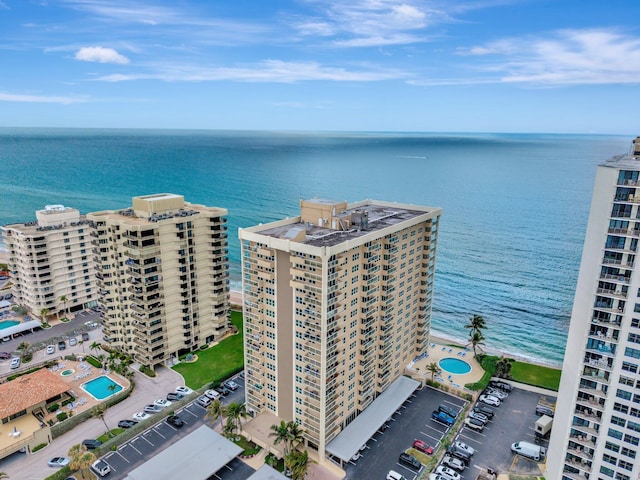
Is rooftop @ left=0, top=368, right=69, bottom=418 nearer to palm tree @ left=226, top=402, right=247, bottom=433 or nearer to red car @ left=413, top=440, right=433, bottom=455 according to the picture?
palm tree @ left=226, top=402, right=247, bottom=433

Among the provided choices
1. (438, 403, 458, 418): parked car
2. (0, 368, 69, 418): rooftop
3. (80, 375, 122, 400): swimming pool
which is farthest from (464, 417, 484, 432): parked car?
(0, 368, 69, 418): rooftop

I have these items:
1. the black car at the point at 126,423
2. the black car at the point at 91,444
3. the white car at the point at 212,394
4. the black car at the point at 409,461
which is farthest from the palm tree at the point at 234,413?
the black car at the point at 409,461

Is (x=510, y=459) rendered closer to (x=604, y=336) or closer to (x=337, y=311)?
(x=604, y=336)

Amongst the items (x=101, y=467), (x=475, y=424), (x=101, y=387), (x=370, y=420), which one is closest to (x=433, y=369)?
(x=475, y=424)

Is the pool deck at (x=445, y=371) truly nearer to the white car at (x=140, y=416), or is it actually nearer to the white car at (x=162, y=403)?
the white car at (x=162, y=403)

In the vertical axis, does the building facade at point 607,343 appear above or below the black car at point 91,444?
above
